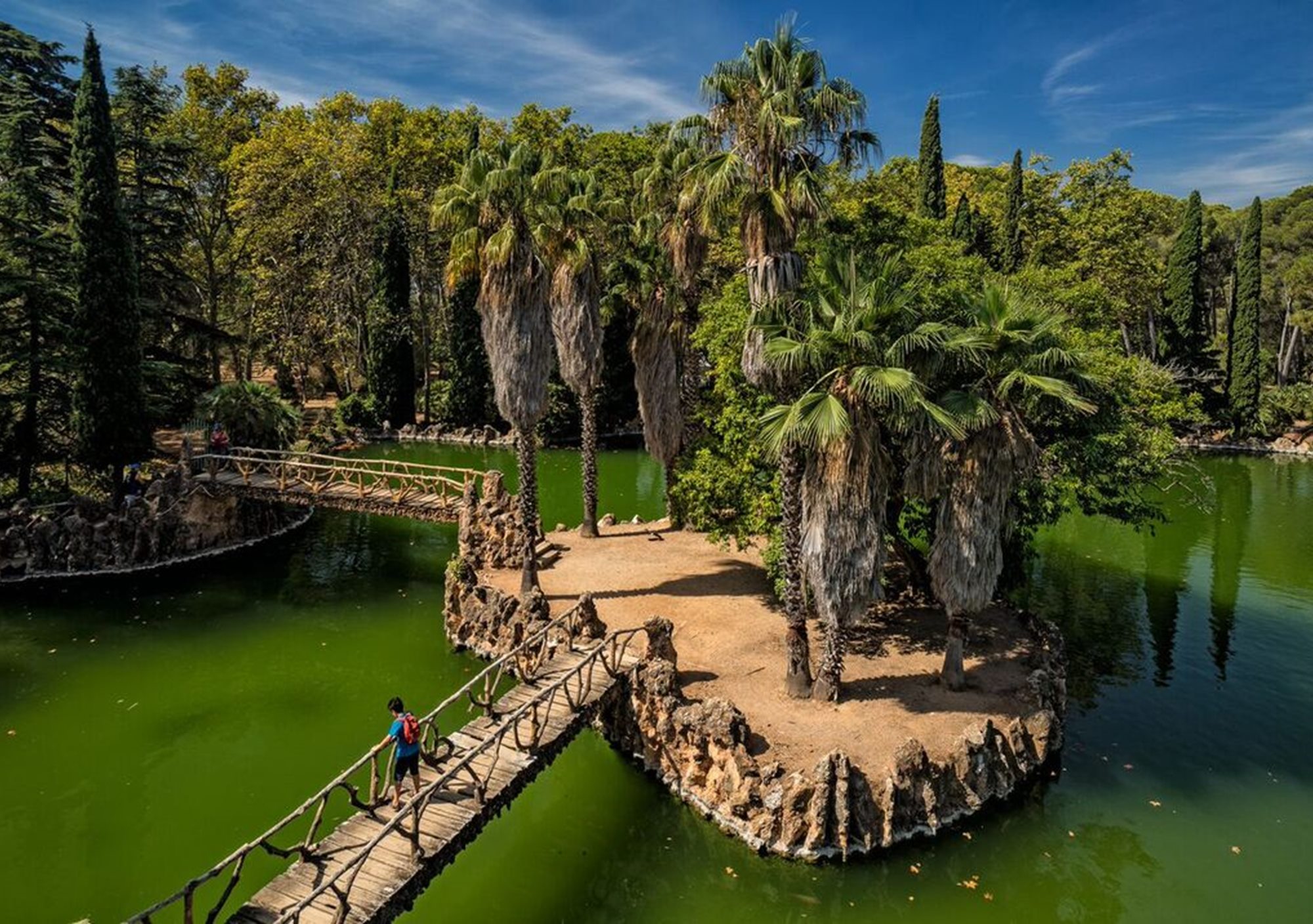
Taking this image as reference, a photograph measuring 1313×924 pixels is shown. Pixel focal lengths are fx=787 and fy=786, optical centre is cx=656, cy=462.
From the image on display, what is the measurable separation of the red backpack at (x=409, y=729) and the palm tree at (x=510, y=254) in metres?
8.81

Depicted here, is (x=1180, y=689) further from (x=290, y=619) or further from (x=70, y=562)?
(x=70, y=562)

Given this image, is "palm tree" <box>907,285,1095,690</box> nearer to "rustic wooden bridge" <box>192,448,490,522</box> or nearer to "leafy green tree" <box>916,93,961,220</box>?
"rustic wooden bridge" <box>192,448,490,522</box>

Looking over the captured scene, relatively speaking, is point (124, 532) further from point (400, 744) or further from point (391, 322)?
point (391, 322)

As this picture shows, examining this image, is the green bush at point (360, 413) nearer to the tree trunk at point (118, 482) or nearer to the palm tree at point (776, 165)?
the tree trunk at point (118, 482)

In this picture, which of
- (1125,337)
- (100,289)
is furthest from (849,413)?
(1125,337)

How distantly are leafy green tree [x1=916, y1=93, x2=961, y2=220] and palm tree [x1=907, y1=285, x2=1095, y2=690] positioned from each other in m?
42.7

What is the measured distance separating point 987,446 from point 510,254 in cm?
1220

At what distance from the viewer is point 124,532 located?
28078 mm

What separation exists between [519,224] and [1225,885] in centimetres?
1990

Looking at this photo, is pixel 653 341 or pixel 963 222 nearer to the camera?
pixel 653 341

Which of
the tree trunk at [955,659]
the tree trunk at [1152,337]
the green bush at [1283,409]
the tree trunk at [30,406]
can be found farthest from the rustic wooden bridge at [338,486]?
the green bush at [1283,409]

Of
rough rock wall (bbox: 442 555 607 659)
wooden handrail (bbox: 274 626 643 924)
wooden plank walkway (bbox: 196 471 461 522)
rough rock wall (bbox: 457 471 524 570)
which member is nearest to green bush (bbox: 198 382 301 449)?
wooden plank walkway (bbox: 196 471 461 522)

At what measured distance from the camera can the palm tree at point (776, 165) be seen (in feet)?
50.0

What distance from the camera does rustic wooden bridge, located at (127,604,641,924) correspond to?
10.1m
